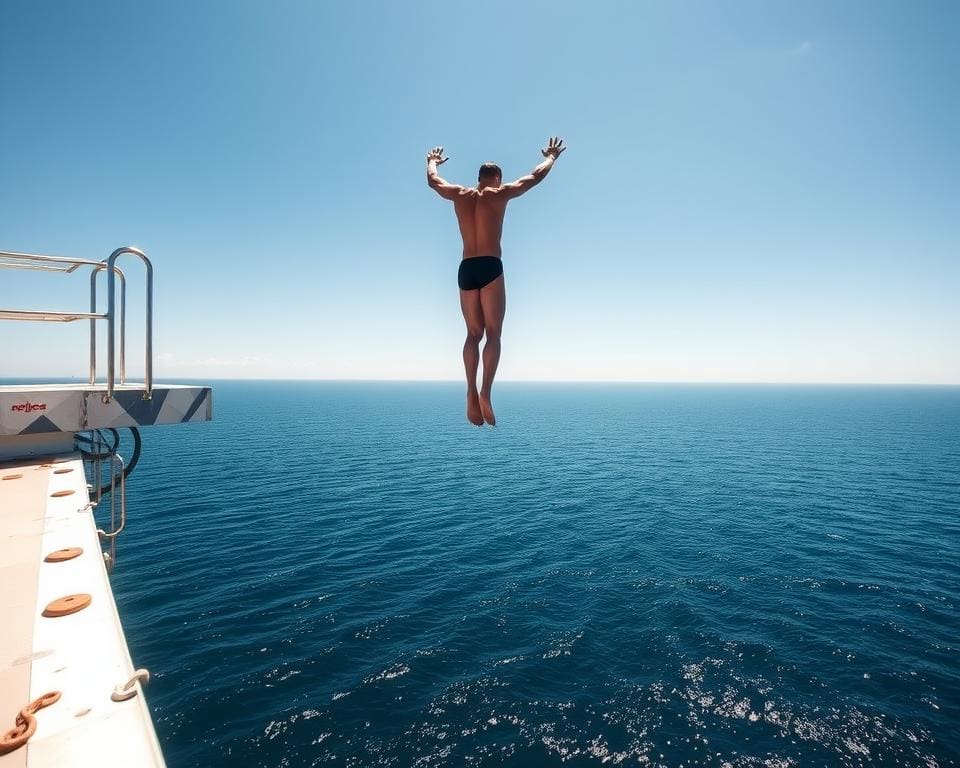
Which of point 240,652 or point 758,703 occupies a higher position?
point 240,652

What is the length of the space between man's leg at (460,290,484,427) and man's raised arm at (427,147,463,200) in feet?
4.07

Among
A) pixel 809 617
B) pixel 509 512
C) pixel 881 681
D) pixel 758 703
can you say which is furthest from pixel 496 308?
pixel 509 512

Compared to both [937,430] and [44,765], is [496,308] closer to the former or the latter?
[44,765]

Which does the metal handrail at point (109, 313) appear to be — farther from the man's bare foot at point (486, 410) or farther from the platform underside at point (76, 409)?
the man's bare foot at point (486, 410)

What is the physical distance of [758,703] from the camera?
18594 millimetres

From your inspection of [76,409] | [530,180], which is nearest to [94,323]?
[76,409]

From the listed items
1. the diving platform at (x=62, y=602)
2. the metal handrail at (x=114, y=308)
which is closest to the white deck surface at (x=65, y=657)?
the diving platform at (x=62, y=602)

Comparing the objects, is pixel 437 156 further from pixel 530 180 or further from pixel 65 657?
pixel 65 657

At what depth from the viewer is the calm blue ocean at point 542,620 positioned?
1672cm

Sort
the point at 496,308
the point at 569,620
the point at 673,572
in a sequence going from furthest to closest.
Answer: the point at 673,572, the point at 569,620, the point at 496,308

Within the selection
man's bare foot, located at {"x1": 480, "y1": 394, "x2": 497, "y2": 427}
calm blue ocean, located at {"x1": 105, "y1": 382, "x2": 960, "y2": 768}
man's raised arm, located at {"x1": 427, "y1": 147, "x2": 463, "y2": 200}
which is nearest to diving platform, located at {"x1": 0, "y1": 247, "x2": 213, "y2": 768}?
man's bare foot, located at {"x1": 480, "y1": 394, "x2": 497, "y2": 427}

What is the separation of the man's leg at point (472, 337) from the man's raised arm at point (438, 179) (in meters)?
1.24

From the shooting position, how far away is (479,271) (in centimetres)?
550

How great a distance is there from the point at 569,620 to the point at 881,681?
1407cm
